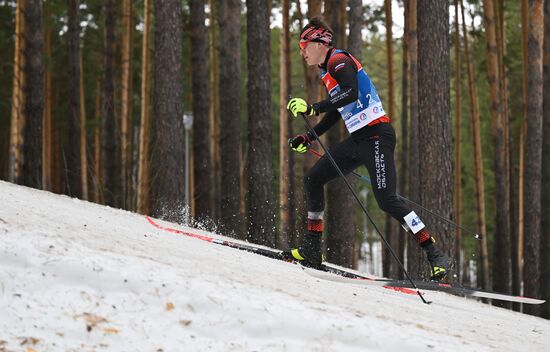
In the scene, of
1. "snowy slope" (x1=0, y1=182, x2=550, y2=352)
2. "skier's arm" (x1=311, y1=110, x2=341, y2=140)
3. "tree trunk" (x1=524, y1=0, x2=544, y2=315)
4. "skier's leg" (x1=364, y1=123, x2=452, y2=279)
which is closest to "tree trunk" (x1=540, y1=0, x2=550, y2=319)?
"tree trunk" (x1=524, y1=0, x2=544, y2=315)

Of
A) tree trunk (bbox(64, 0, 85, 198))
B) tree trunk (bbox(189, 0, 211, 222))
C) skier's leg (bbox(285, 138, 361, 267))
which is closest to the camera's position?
skier's leg (bbox(285, 138, 361, 267))

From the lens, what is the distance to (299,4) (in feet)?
75.2

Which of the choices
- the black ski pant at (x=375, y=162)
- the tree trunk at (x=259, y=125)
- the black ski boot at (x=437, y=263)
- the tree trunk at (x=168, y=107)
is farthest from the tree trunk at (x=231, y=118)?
the black ski boot at (x=437, y=263)

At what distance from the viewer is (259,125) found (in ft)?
42.4

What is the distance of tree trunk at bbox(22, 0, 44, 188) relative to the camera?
12969 mm

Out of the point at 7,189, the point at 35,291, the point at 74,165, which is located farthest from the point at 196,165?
the point at 35,291

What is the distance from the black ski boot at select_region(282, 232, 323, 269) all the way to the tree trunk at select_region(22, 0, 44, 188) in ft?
24.8

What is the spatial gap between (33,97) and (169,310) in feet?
33.6

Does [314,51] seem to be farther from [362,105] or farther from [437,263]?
[437,263]

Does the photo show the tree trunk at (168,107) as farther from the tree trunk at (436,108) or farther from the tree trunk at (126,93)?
the tree trunk at (126,93)

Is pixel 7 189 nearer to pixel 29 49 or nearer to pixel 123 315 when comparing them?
pixel 123 315

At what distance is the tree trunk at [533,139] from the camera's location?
14344 millimetres

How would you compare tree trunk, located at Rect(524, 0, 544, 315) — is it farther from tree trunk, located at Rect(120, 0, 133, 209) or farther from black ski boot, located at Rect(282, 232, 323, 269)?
tree trunk, located at Rect(120, 0, 133, 209)

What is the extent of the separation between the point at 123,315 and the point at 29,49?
420 inches
